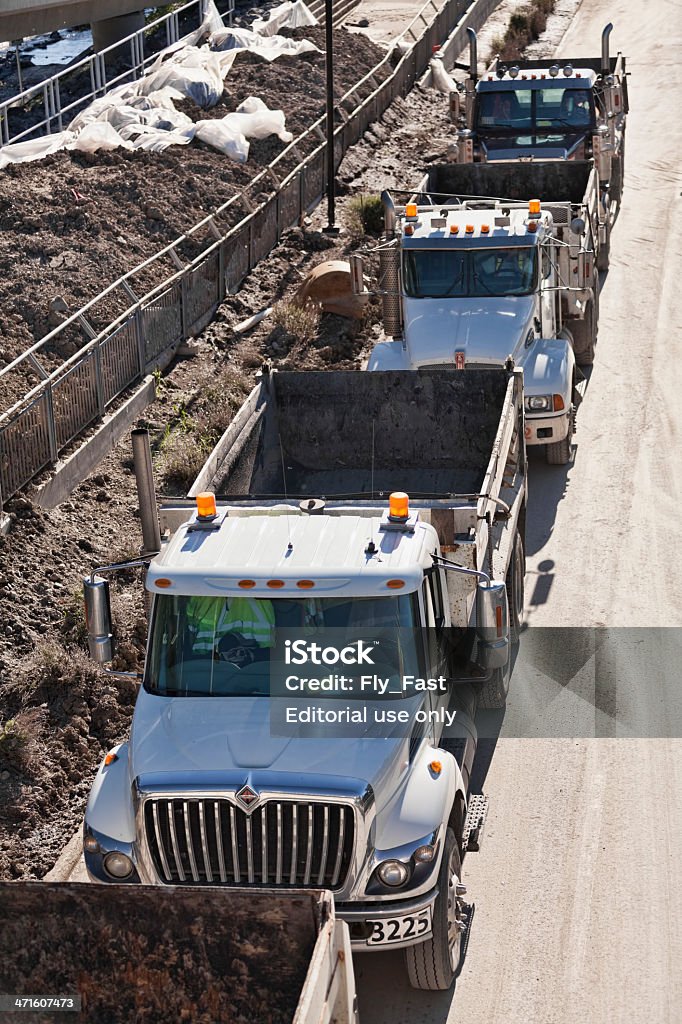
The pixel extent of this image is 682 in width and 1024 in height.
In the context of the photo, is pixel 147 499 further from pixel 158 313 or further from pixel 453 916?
pixel 158 313

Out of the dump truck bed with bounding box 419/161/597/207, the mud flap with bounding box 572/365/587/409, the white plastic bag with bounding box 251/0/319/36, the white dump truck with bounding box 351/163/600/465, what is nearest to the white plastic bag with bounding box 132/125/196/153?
the dump truck bed with bounding box 419/161/597/207

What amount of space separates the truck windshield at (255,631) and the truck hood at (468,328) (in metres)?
7.45

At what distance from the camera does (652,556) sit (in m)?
14.1

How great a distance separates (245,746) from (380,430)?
5391mm

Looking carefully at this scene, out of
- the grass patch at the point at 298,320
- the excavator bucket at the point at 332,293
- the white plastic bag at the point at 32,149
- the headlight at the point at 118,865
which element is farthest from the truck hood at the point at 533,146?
the headlight at the point at 118,865

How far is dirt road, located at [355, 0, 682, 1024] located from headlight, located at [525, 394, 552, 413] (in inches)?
36.6

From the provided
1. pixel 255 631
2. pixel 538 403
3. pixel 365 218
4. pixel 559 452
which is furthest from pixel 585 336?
pixel 255 631

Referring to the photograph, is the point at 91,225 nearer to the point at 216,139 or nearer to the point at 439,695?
the point at 216,139

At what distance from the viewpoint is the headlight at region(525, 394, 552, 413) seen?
1554cm

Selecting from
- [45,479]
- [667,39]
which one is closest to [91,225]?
[45,479]

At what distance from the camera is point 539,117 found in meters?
23.5

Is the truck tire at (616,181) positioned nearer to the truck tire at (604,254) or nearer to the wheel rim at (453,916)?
the truck tire at (604,254)

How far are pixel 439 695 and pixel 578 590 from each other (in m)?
4.69

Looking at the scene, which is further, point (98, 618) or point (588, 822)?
point (588, 822)
